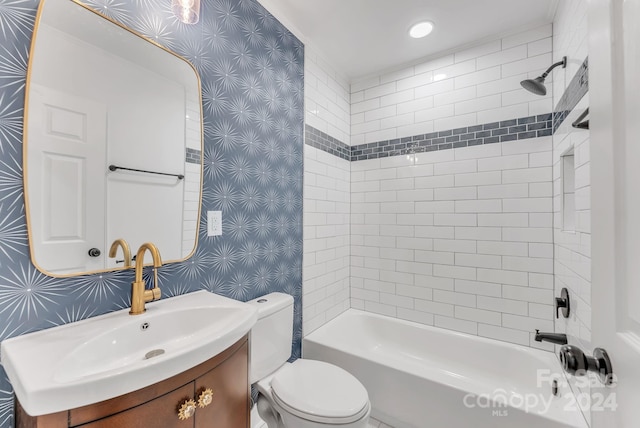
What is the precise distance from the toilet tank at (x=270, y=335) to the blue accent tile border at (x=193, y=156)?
0.82m

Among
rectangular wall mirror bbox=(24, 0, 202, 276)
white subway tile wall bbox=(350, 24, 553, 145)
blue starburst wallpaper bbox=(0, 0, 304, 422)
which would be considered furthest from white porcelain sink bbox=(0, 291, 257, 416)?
white subway tile wall bbox=(350, 24, 553, 145)

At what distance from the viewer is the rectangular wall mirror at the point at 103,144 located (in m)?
0.87

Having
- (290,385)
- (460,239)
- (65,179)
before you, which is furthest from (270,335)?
(460,239)

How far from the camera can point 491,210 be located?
6.57 ft

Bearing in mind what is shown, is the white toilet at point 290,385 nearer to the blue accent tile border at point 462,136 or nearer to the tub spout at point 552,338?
the tub spout at point 552,338

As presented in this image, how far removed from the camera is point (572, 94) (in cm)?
140

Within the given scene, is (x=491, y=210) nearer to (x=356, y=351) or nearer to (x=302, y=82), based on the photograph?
(x=356, y=351)

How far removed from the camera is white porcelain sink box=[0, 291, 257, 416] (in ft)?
1.90

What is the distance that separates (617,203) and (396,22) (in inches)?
72.9

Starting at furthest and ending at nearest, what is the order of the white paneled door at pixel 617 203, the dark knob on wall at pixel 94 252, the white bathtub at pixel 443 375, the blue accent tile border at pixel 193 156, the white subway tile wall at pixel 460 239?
the white subway tile wall at pixel 460 239 < the white bathtub at pixel 443 375 < the blue accent tile border at pixel 193 156 < the dark knob on wall at pixel 94 252 < the white paneled door at pixel 617 203

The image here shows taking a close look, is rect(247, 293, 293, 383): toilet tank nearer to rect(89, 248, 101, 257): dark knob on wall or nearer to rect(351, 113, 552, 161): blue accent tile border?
rect(89, 248, 101, 257): dark knob on wall

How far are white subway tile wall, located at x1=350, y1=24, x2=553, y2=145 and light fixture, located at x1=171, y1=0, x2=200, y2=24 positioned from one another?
171cm

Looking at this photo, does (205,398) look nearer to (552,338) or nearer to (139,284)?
(139,284)

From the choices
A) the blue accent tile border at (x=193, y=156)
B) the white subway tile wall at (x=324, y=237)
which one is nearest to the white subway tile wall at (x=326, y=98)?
the white subway tile wall at (x=324, y=237)
